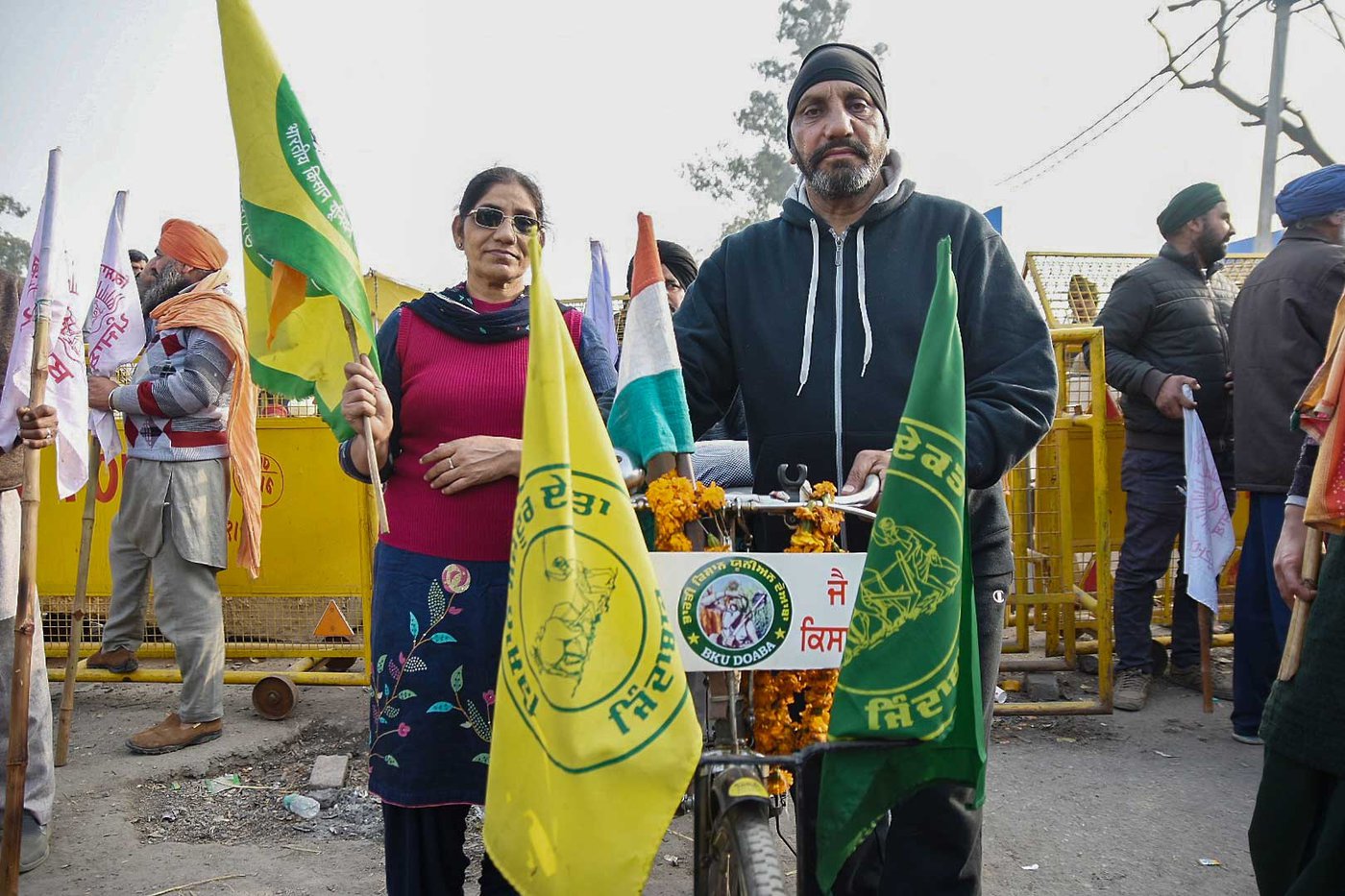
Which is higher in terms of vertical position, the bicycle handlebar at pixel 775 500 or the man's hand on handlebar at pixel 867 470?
the man's hand on handlebar at pixel 867 470

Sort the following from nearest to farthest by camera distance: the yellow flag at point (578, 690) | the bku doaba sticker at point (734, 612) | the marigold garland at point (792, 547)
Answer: the yellow flag at point (578, 690) < the bku doaba sticker at point (734, 612) < the marigold garland at point (792, 547)

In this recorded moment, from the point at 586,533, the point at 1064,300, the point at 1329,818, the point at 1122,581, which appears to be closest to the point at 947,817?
the point at 1329,818

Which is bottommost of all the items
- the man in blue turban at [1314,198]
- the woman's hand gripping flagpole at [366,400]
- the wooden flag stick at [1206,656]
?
the wooden flag stick at [1206,656]

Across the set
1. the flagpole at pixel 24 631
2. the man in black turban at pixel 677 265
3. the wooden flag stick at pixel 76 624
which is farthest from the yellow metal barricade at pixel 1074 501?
the wooden flag stick at pixel 76 624

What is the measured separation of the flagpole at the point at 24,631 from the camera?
114 inches

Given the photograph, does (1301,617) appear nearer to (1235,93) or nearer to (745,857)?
(745,857)

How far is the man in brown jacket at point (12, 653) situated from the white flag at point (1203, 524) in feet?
16.4

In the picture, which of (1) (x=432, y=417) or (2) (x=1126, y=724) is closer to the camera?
(1) (x=432, y=417)

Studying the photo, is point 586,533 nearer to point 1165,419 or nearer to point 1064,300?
point 1165,419

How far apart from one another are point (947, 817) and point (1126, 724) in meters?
3.29

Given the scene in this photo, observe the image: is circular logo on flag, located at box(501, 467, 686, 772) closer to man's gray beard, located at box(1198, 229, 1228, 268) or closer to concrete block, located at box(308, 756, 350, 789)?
concrete block, located at box(308, 756, 350, 789)

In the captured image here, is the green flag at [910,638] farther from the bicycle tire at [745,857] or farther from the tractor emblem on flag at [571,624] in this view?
the tractor emblem on flag at [571,624]

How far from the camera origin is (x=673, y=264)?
5.36 metres

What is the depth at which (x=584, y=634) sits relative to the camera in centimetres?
140
